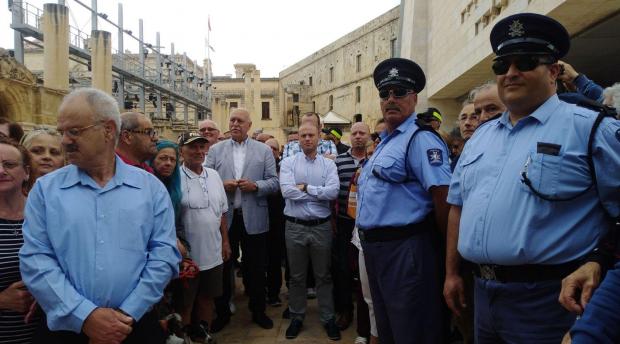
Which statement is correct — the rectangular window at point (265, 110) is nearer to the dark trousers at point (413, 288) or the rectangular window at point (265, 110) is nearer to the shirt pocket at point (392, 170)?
the shirt pocket at point (392, 170)

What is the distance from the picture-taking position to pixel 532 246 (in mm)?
1738

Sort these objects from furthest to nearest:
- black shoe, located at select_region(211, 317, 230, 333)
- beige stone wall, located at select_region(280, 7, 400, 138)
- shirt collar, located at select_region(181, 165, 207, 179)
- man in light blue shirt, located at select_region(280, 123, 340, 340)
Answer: beige stone wall, located at select_region(280, 7, 400, 138) < black shoe, located at select_region(211, 317, 230, 333) < man in light blue shirt, located at select_region(280, 123, 340, 340) < shirt collar, located at select_region(181, 165, 207, 179)

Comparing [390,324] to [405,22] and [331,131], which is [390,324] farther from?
[405,22]

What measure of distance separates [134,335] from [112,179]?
2.59 ft

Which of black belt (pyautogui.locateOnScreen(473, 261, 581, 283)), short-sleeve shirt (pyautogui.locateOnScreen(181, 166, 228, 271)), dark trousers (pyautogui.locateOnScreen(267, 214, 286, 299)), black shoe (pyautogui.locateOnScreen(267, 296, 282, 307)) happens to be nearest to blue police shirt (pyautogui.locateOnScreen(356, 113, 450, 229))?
black belt (pyautogui.locateOnScreen(473, 261, 581, 283))

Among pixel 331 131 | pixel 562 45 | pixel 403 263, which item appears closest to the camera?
pixel 562 45

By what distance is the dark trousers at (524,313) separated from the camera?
1.74m

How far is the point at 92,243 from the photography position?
195 cm

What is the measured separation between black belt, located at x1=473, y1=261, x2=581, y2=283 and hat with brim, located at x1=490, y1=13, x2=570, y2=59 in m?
0.96

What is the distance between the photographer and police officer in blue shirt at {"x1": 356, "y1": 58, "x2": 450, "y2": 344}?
257cm

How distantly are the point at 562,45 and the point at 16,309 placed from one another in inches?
115

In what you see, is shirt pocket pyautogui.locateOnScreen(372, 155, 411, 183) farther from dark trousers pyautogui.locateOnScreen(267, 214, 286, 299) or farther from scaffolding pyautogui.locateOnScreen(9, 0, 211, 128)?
scaffolding pyautogui.locateOnScreen(9, 0, 211, 128)

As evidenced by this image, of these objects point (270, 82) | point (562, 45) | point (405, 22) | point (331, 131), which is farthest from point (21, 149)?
point (270, 82)

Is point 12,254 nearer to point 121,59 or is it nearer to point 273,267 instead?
point 273,267
